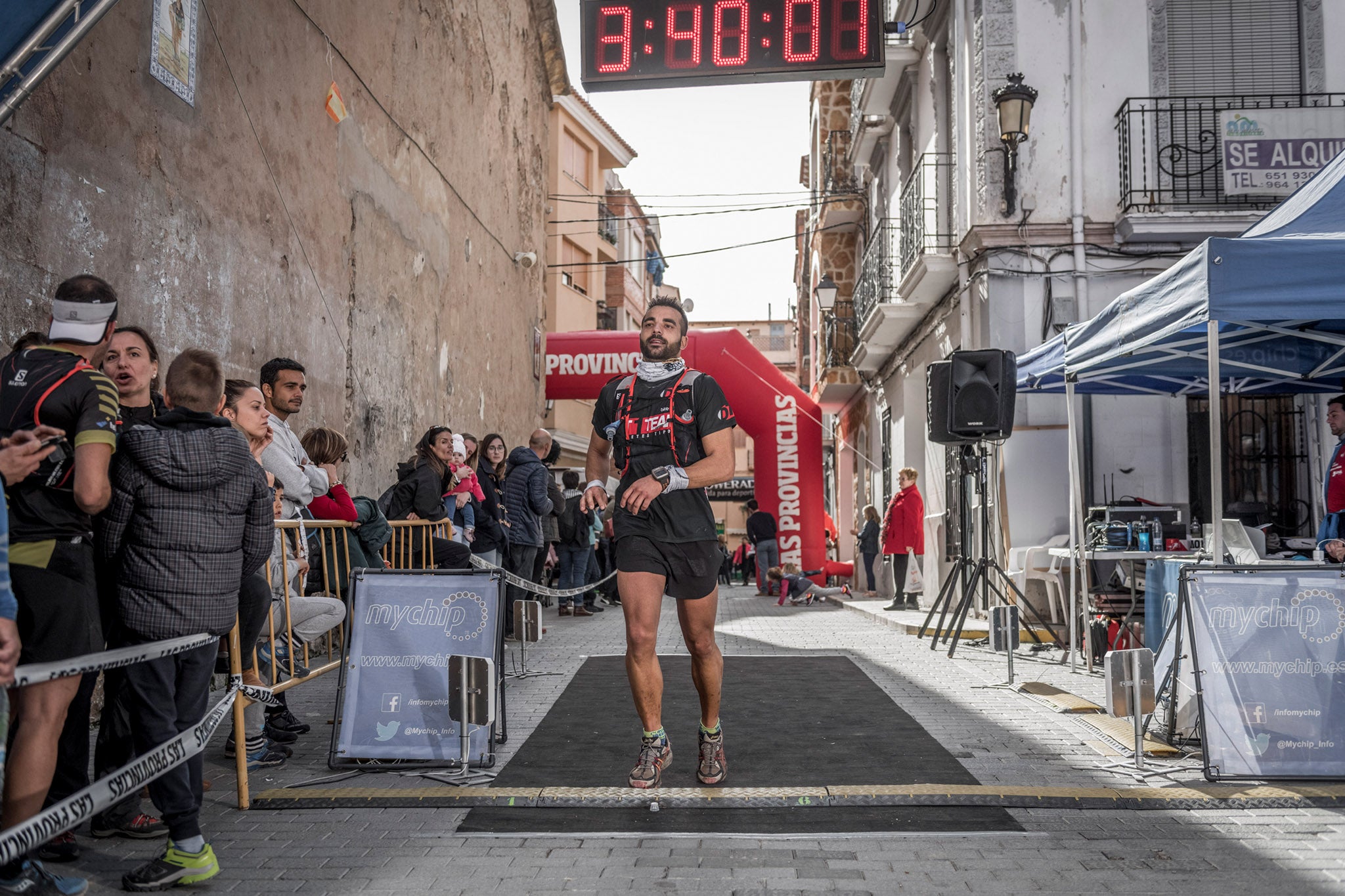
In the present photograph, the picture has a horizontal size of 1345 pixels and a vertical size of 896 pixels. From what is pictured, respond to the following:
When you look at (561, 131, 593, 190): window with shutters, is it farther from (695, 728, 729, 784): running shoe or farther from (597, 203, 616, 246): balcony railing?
(695, 728, 729, 784): running shoe

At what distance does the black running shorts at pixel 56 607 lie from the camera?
3.53m

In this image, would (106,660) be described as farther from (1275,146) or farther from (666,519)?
(1275,146)

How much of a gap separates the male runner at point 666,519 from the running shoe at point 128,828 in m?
1.83

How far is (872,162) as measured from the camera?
21031mm

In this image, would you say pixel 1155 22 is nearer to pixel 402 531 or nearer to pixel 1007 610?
pixel 1007 610

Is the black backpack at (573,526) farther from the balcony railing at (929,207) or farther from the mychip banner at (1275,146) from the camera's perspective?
the mychip banner at (1275,146)

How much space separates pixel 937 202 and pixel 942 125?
100 cm

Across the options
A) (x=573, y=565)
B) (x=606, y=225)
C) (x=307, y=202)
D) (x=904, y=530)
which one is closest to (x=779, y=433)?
(x=904, y=530)

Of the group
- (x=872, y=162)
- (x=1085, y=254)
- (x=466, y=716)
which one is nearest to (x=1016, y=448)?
(x=1085, y=254)

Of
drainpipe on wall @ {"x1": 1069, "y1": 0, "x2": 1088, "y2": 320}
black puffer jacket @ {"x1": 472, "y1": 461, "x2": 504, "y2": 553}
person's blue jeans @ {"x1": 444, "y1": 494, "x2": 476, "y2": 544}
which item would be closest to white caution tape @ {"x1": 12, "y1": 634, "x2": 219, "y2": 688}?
person's blue jeans @ {"x1": 444, "y1": 494, "x2": 476, "y2": 544}

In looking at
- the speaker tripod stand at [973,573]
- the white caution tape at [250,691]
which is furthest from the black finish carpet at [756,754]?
the speaker tripod stand at [973,573]

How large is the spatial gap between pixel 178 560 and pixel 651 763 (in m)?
2.06

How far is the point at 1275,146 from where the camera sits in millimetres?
11883

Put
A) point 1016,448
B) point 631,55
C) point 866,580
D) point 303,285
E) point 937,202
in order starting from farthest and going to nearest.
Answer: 1. point 866,580
2. point 937,202
3. point 1016,448
4. point 303,285
5. point 631,55
